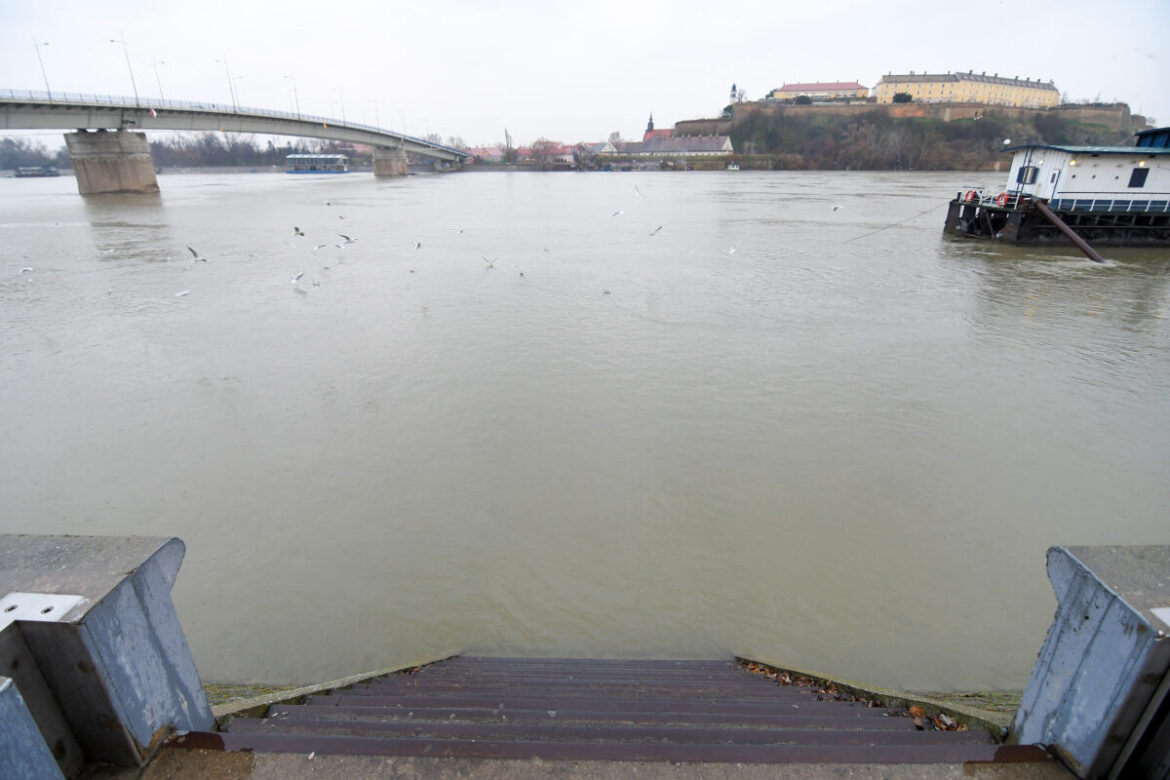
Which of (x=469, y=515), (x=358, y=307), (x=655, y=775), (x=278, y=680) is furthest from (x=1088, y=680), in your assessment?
(x=358, y=307)

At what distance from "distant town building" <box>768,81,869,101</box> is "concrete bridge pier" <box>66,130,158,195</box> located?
128 metres

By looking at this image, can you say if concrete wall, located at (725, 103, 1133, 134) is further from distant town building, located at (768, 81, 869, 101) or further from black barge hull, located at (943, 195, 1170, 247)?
black barge hull, located at (943, 195, 1170, 247)

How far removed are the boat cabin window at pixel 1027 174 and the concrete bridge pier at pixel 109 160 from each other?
57.5m

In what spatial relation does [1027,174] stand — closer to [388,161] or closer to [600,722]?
[600,722]

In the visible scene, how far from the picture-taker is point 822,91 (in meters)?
142

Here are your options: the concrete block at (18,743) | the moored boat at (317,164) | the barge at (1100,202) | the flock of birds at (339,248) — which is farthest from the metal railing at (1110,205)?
the moored boat at (317,164)

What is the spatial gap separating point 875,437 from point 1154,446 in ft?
11.6

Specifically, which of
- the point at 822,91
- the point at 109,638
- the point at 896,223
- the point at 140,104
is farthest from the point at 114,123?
the point at 822,91

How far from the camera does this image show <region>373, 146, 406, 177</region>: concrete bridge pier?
3423 inches

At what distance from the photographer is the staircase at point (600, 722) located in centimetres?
194

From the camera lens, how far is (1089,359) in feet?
37.2

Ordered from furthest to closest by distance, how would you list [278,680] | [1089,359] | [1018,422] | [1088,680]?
[1089,359] < [1018,422] < [278,680] < [1088,680]

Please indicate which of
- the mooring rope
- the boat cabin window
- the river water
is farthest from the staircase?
the boat cabin window

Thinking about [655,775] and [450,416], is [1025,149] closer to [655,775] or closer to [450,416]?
[450,416]
